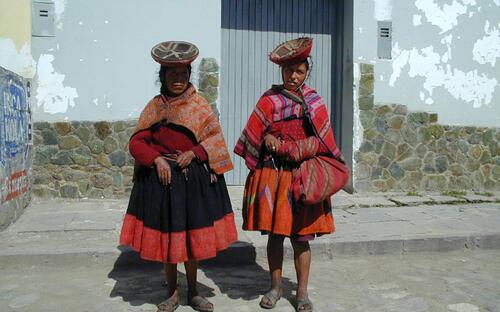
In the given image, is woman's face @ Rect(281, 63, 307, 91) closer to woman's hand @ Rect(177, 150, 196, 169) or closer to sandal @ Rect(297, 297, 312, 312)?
woman's hand @ Rect(177, 150, 196, 169)

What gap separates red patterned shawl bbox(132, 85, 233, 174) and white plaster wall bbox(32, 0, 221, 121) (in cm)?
377

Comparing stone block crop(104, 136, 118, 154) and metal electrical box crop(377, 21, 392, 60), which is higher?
metal electrical box crop(377, 21, 392, 60)

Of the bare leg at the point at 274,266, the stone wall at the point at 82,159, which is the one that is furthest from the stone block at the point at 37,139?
the bare leg at the point at 274,266

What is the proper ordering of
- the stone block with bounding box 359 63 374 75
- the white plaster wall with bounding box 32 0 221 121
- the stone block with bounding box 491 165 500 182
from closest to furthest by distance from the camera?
the white plaster wall with bounding box 32 0 221 121
the stone block with bounding box 359 63 374 75
the stone block with bounding box 491 165 500 182

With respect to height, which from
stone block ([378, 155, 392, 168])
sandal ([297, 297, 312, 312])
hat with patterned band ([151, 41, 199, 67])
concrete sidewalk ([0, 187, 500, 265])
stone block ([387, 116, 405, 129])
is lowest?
sandal ([297, 297, 312, 312])

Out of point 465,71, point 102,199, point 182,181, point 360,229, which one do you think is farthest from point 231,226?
point 465,71

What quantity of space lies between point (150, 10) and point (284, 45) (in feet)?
13.6

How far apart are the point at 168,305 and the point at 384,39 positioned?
228 inches

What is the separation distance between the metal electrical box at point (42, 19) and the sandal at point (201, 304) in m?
4.79

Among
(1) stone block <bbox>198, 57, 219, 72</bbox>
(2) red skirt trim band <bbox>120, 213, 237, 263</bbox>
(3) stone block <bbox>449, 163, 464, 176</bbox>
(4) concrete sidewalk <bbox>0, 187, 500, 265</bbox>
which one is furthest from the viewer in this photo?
(3) stone block <bbox>449, 163, 464, 176</bbox>

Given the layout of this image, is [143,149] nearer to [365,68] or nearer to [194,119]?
[194,119]

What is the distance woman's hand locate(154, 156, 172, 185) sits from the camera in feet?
11.3

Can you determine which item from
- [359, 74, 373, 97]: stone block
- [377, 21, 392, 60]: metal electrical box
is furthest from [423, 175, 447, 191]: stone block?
[377, 21, 392, 60]: metal electrical box

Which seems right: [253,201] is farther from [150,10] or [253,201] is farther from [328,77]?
[328,77]
